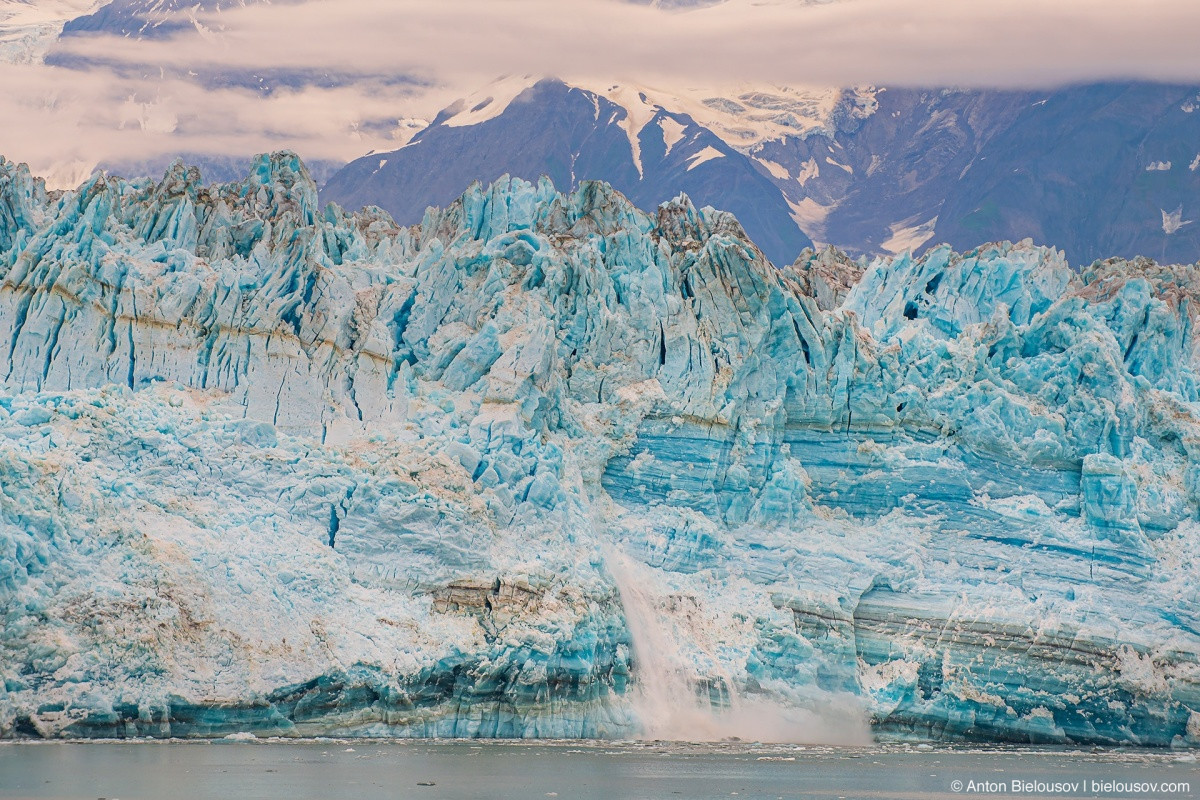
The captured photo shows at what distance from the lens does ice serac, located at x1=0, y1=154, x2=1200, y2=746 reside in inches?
1529

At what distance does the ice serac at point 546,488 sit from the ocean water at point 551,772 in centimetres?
171

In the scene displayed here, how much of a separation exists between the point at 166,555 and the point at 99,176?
527 inches

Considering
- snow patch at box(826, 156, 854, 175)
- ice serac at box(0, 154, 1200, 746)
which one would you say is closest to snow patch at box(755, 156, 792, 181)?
snow patch at box(826, 156, 854, 175)

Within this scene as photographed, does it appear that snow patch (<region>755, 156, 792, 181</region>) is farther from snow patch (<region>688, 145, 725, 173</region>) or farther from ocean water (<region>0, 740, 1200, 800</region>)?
ocean water (<region>0, 740, 1200, 800</region>)

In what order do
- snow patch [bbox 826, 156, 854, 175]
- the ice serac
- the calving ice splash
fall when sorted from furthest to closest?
snow patch [bbox 826, 156, 854, 175]
the calving ice splash
the ice serac

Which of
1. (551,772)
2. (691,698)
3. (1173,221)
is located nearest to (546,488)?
(691,698)

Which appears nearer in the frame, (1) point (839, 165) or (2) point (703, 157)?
(2) point (703, 157)

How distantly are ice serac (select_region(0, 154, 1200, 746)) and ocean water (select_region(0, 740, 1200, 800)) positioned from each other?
1711 millimetres

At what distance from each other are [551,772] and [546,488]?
951 cm

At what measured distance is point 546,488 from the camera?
144ft

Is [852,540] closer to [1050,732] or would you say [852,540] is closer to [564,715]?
[1050,732]

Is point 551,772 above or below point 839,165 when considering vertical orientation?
below

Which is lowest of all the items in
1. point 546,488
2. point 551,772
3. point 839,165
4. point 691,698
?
point 691,698

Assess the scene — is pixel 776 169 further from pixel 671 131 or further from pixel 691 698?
pixel 691 698
